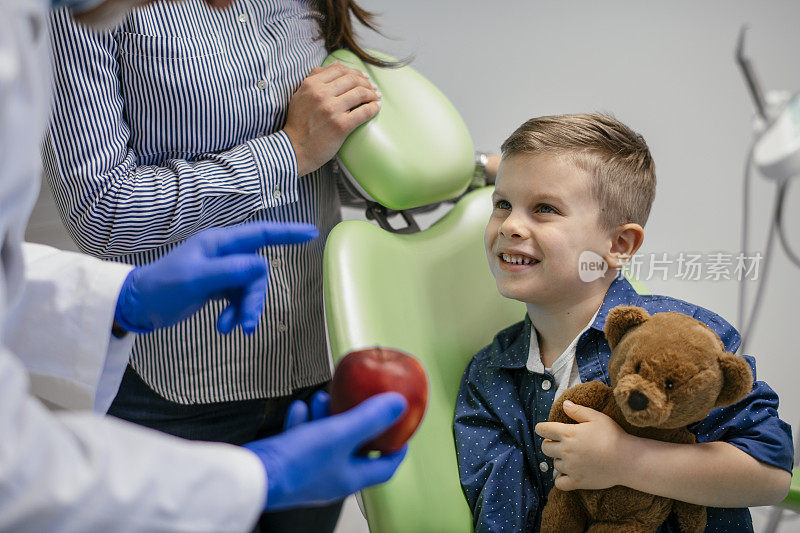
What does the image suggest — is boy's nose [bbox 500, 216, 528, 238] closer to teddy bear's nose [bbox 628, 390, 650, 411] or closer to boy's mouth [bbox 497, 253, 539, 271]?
boy's mouth [bbox 497, 253, 539, 271]

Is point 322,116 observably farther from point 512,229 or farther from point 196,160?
point 512,229

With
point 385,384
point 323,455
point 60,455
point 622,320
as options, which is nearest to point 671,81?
point 622,320

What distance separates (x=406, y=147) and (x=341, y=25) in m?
0.27

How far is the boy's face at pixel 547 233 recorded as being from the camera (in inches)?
39.0

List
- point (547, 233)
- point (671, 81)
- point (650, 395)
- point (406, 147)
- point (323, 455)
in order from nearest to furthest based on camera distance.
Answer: point (323, 455)
point (650, 395)
point (547, 233)
point (406, 147)
point (671, 81)

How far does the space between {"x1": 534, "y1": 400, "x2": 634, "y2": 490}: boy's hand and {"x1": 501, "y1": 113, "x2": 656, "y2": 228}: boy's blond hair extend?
1.06 feet

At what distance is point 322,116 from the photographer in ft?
3.43

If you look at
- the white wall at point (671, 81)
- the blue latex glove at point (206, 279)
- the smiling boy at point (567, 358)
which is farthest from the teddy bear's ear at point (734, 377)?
the white wall at point (671, 81)

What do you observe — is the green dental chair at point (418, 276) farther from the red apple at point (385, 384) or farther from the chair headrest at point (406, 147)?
the red apple at point (385, 384)

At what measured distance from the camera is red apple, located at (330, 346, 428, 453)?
73 centimetres

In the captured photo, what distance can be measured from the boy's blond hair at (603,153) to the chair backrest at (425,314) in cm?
22

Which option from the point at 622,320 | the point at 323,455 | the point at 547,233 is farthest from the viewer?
the point at 547,233

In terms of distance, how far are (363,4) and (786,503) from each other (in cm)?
165

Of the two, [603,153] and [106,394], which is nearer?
[106,394]
